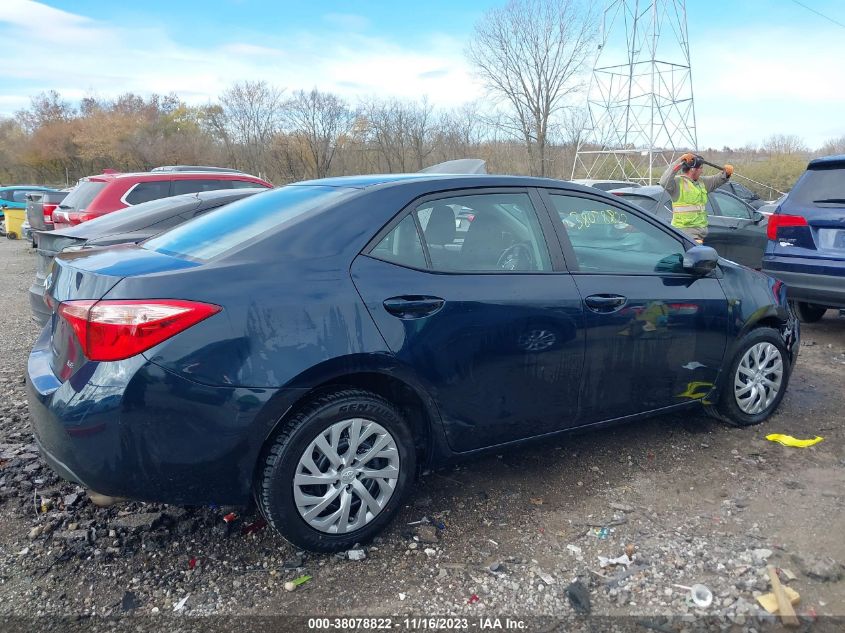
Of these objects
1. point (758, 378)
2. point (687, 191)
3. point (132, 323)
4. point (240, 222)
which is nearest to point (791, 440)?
point (758, 378)

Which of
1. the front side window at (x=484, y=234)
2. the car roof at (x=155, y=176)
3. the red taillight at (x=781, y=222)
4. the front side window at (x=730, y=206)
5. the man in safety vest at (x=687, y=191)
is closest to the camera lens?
the front side window at (x=484, y=234)

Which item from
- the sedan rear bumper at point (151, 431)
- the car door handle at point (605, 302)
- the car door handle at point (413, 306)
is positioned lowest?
the sedan rear bumper at point (151, 431)

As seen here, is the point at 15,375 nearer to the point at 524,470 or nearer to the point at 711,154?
the point at 524,470

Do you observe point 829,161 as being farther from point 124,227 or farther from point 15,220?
point 15,220

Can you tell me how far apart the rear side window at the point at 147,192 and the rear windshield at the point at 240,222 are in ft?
23.4

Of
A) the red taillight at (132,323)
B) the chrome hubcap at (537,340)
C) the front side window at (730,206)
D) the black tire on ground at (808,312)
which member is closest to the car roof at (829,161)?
the black tire on ground at (808,312)

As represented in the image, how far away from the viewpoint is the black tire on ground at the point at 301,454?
269cm

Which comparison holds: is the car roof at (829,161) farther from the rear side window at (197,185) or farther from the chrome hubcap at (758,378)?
the rear side window at (197,185)

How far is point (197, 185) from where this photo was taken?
10.9m

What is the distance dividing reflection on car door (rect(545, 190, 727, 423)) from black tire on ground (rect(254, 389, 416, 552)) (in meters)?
1.19

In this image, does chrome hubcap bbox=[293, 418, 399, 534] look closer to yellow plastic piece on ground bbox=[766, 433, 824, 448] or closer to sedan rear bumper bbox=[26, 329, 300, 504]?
sedan rear bumper bbox=[26, 329, 300, 504]

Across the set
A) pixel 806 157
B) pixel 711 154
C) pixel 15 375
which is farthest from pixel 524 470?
pixel 711 154

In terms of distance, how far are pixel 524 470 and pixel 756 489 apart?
4.03ft

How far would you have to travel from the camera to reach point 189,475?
258 cm
